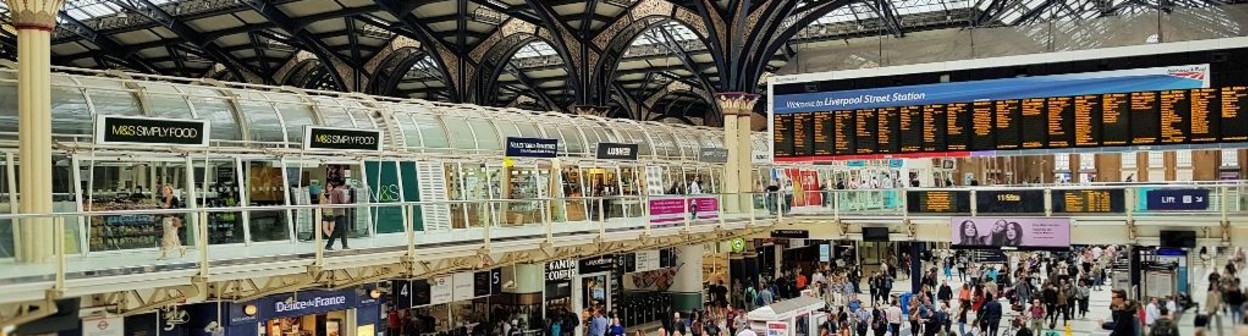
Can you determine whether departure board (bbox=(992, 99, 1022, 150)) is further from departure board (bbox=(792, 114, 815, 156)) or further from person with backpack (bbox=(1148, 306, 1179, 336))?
person with backpack (bbox=(1148, 306, 1179, 336))

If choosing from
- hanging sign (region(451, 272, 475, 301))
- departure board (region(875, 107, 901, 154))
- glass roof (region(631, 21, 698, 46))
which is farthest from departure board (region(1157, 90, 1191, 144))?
glass roof (region(631, 21, 698, 46))

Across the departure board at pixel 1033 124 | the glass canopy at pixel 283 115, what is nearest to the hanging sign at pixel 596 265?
the glass canopy at pixel 283 115

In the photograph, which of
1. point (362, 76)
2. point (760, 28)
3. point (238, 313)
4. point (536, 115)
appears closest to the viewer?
point (238, 313)

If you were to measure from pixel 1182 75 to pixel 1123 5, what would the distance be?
2018 centimetres

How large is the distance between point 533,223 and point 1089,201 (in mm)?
11493

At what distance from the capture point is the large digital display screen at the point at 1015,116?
2084 centimetres

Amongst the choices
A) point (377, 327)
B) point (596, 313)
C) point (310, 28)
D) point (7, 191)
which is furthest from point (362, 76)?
point (7, 191)

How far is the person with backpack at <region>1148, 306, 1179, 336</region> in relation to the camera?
3.65 metres

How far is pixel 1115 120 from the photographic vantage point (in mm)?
21766

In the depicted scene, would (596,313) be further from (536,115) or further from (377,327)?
(377,327)

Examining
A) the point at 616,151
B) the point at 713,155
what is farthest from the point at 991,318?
the point at 616,151

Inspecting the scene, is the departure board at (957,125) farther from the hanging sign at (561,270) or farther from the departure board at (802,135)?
the hanging sign at (561,270)

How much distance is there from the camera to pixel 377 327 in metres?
18.5

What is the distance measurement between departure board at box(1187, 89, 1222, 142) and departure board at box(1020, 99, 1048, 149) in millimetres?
2859
